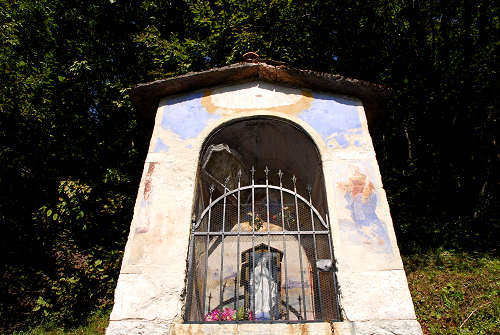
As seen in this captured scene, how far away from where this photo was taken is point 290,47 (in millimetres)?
8891

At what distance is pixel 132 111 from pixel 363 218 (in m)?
6.08

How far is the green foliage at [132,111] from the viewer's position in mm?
7082

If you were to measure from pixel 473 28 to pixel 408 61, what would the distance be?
1587 millimetres

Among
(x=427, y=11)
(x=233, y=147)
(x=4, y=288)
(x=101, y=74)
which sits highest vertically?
(x=427, y=11)

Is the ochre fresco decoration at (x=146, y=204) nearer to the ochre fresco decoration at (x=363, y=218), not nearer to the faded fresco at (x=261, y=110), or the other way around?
the faded fresco at (x=261, y=110)

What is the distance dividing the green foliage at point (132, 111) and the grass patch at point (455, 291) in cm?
53

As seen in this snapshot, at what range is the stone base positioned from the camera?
296 cm

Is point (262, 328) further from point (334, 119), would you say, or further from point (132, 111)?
point (132, 111)

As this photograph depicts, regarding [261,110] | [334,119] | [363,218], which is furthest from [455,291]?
[261,110]

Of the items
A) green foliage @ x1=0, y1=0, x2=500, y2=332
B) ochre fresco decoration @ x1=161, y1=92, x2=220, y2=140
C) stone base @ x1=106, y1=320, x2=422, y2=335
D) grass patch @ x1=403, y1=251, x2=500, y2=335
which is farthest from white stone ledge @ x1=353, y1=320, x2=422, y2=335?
green foliage @ x1=0, y1=0, x2=500, y2=332

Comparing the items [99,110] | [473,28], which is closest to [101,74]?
[99,110]

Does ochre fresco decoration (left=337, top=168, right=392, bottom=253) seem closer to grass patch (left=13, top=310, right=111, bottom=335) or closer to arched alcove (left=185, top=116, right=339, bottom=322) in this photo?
arched alcove (left=185, top=116, right=339, bottom=322)

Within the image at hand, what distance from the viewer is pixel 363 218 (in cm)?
364

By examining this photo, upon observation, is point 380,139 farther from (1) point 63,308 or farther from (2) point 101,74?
(1) point 63,308
